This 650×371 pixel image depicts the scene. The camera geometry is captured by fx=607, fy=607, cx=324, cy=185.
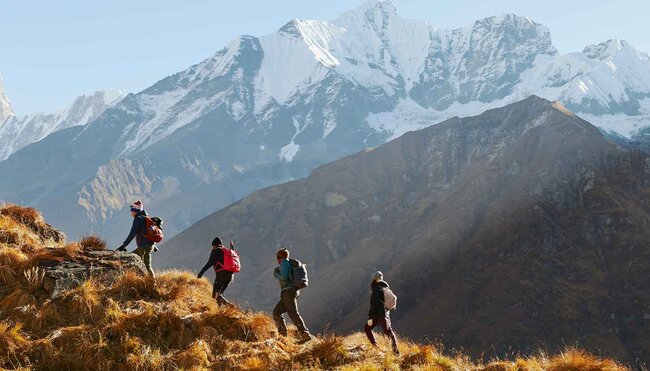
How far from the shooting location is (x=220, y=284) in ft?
61.1

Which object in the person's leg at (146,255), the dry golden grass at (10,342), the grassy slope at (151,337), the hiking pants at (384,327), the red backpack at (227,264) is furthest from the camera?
the person's leg at (146,255)

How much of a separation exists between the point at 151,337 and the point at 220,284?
13.2 ft

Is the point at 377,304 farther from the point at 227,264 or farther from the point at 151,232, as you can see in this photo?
the point at 151,232

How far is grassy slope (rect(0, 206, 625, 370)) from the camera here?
537 inches

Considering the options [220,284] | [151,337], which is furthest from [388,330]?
[151,337]

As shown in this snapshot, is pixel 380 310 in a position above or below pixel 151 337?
below

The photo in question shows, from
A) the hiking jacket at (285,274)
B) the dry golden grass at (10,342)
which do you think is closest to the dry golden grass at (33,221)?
the dry golden grass at (10,342)

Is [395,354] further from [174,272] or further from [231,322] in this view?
[174,272]

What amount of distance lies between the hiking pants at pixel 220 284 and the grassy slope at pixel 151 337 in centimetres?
39

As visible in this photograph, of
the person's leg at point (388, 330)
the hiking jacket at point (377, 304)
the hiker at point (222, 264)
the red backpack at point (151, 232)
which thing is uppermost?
the red backpack at point (151, 232)

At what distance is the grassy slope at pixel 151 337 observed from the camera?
13648 mm

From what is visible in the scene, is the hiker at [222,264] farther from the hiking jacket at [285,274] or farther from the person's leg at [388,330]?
the person's leg at [388,330]

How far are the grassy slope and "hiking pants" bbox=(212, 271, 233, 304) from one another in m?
0.39

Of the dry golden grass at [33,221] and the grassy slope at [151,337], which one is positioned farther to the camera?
the dry golden grass at [33,221]
